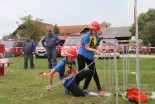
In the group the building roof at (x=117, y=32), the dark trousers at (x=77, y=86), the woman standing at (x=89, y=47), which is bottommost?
the dark trousers at (x=77, y=86)

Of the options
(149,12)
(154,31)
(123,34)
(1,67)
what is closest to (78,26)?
(123,34)

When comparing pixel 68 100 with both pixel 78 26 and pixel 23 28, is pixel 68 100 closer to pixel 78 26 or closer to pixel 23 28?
pixel 23 28

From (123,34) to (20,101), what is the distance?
54.2 metres

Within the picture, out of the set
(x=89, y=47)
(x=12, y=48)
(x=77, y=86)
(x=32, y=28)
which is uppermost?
(x=32, y=28)

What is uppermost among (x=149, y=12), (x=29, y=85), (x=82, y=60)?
(x=149, y=12)

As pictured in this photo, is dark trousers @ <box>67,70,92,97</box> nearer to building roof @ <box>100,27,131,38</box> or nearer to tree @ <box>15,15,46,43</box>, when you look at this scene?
tree @ <box>15,15,46,43</box>

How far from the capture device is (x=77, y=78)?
208 inches

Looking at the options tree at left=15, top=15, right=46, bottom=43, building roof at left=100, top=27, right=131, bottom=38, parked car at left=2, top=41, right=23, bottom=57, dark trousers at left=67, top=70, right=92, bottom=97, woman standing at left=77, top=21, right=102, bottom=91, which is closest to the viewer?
dark trousers at left=67, top=70, right=92, bottom=97

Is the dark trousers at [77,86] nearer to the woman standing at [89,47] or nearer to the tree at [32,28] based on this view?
the woman standing at [89,47]

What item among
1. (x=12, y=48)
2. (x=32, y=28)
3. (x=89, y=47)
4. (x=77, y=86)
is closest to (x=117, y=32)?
(x=32, y=28)

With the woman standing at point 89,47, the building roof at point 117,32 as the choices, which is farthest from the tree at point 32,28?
the woman standing at point 89,47

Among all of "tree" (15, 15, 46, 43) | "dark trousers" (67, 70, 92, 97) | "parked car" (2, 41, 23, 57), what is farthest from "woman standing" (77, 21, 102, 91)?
"tree" (15, 15, 46, 43)

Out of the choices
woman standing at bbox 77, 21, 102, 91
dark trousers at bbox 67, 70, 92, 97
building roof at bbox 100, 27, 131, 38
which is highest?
building roof at bbox 100, 27, 131, 38

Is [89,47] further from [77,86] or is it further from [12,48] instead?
[12,48]
